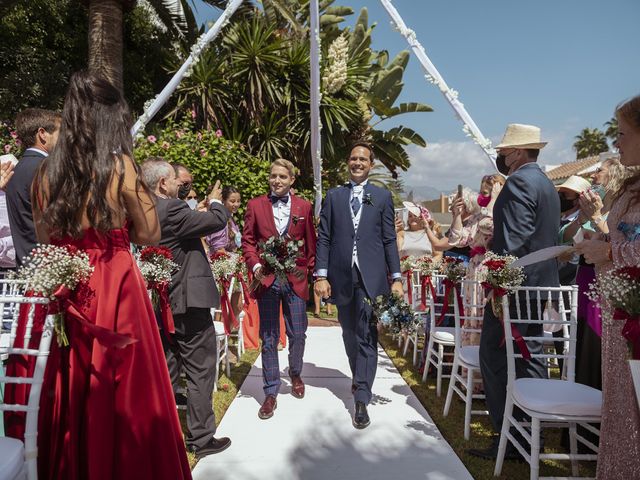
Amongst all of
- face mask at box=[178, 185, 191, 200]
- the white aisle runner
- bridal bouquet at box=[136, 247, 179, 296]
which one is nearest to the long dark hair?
bridal bouquet at box=[136, 247, 179, 296]

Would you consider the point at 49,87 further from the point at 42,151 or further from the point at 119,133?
the point at 119,133

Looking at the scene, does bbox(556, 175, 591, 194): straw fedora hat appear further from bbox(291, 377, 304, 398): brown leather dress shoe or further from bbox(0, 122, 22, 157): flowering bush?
bbox(0, 122, 22, 157): flowering bush

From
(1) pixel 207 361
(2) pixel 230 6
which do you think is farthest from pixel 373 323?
(2) pixel 230 6

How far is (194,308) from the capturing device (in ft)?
12.0

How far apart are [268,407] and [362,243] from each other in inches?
64.5

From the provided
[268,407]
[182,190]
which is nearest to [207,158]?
[182,190]

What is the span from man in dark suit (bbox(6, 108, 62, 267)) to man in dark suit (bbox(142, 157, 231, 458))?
77 centimetres

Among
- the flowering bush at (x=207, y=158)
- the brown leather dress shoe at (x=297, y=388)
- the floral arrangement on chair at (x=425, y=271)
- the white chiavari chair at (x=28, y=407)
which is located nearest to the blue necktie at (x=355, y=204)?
the floral arrangement on chair at (x=425, y=271)

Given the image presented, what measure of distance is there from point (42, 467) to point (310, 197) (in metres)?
9.98

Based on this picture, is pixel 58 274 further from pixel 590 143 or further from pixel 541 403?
pixel 590 143

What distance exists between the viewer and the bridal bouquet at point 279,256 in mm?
4441

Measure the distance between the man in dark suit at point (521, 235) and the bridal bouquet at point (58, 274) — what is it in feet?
8.67

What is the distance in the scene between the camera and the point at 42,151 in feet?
12.2

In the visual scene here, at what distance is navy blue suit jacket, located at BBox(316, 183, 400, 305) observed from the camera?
4.32m
